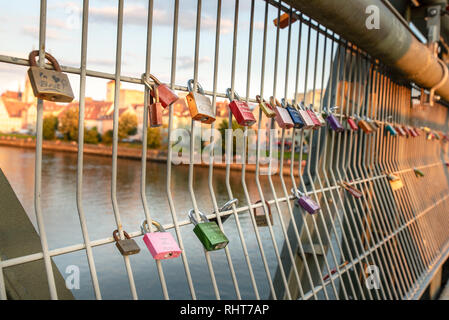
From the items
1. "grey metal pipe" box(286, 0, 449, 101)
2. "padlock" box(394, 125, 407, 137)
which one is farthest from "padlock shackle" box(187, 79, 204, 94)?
"padlock" box(394, 125, 407, 137)

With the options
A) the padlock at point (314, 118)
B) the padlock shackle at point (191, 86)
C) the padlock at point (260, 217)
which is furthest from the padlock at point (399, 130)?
the padlock shackle at point (191, 86)

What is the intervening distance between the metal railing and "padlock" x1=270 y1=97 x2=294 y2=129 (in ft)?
0.20

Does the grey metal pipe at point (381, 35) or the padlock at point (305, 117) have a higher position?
the grey metal pipe at point (381, 35)

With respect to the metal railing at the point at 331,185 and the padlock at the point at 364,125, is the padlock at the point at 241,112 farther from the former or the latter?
the padlock at the point at 364,125

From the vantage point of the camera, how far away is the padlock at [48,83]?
2.91ft

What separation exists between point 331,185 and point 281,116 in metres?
1.11

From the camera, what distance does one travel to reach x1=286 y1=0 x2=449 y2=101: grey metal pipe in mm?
1692

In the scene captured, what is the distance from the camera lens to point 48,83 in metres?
0.91

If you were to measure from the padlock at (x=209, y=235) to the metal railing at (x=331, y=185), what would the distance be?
0.05 m
